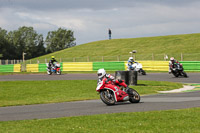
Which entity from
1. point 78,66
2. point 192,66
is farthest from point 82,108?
point 78,66

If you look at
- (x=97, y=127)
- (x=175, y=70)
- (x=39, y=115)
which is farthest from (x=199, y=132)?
(x=175, y=70)

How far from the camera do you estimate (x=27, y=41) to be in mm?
143625

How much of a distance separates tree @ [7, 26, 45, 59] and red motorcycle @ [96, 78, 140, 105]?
12216 centimetres

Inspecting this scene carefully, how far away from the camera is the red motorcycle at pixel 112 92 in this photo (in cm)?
1244

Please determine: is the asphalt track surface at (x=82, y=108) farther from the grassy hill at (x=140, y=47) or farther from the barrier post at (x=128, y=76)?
the grassy hill at (x=140, y=47)

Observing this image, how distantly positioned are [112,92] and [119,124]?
4.52 metres

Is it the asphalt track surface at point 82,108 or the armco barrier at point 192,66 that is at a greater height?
the armco barrier at point 192,66

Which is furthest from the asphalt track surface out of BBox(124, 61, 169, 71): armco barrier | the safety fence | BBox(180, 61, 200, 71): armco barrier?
BBox(124, 61, 169, 71): armco barrier

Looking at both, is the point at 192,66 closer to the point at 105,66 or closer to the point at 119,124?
the point at 105,66

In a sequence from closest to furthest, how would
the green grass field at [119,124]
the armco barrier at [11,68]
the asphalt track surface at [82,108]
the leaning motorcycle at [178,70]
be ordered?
the green grass field at [119,124] → the asphalt track surface at [82,108] → the leaning motorcycle at [178,70] → the armco barrier at [11,68]

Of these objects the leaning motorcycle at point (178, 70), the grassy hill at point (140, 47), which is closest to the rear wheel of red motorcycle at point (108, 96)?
the leaning motorcycle at point (178, 70)

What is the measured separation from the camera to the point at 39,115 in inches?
413

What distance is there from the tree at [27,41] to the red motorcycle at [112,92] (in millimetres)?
122161

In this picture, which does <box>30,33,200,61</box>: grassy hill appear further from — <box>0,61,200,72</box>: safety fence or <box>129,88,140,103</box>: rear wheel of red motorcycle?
<box>129,88,140,103</box>: rear wheel of red motorcycle
